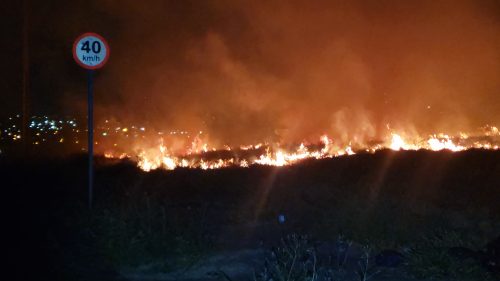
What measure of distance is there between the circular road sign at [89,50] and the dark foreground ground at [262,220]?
2307 mm

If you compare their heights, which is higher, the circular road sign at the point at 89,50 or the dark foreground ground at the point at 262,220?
the circular road sign at the point at 89,50

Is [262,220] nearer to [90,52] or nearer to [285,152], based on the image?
[90,52]

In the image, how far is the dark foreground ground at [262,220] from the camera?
23.2 feet

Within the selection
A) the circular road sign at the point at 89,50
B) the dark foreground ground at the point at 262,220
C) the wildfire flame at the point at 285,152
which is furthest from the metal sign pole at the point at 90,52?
the wildfire flame at the point at 285,152

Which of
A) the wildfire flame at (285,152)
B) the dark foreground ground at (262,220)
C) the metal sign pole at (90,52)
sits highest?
the metal sign pole at (90,52)

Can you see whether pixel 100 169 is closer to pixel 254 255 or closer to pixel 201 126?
pixel 254 255

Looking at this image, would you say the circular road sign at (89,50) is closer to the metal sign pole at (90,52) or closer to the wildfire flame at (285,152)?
the metal sign pole at (90,52)

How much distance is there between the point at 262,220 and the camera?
994 cm

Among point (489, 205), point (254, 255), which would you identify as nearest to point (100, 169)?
point (254, 255)

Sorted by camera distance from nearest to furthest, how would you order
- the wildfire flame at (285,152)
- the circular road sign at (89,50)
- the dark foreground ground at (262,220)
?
the dark foreground ground at (262,220)
the circular road sign at (89,50)
the wildfire flame at (285,152)

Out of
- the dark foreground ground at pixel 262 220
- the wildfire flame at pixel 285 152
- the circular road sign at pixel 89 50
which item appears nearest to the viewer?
the dark foreground ground at pixel 262 220

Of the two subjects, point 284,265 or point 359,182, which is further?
point 359,182

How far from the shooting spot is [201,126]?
27125 millimetres

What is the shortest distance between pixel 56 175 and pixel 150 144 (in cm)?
960
